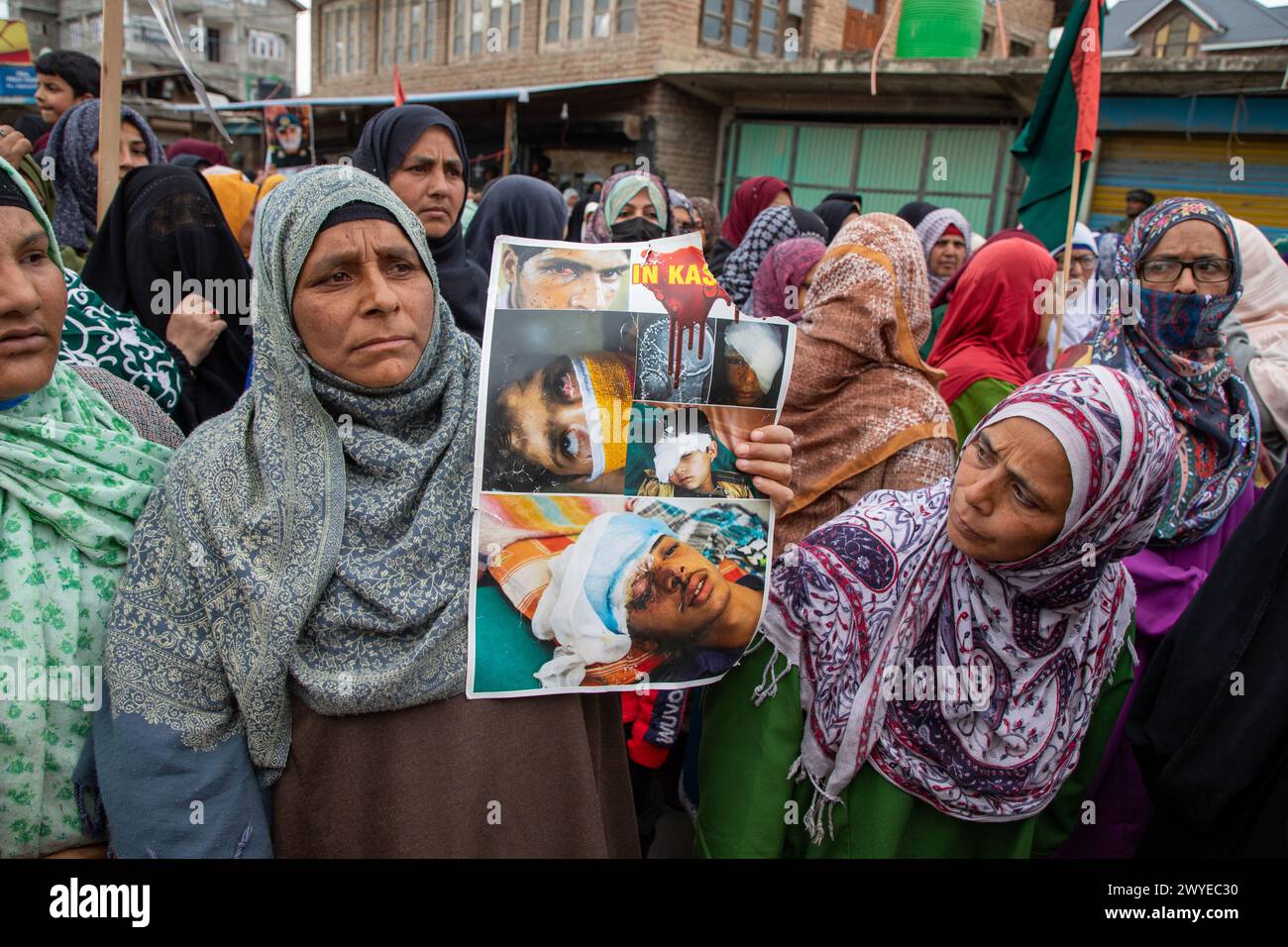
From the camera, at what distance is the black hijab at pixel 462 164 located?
2.63m

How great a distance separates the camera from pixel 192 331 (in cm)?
228

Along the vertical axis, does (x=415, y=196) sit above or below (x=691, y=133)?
below

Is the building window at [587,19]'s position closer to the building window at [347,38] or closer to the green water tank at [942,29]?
the green water tank at [942,29]

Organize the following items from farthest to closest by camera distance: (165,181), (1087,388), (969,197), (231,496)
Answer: (969,197) < (165,181) < (1087,388) < (231,496)

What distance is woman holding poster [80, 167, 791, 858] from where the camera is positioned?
1.20 m

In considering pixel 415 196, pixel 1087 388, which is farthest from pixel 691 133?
pixel 1087 388

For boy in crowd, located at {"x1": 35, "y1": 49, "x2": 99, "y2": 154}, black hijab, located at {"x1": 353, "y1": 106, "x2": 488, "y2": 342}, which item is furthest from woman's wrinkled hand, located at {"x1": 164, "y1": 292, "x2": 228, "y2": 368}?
boy in crowd, located at {"x1": 35, "y1": 49, "x2": 99, "y2": 154}

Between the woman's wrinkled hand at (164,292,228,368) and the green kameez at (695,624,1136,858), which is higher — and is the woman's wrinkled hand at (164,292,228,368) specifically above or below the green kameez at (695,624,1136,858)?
above

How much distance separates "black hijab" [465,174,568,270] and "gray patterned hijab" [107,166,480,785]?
218cm

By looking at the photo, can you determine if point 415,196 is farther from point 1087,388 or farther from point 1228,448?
point 1228,448

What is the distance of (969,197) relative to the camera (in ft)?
34.3

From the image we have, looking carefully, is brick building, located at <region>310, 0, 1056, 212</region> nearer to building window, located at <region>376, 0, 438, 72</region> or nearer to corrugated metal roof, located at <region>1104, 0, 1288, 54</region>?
building window, located at <region>376, 0, 438, 72</region>
